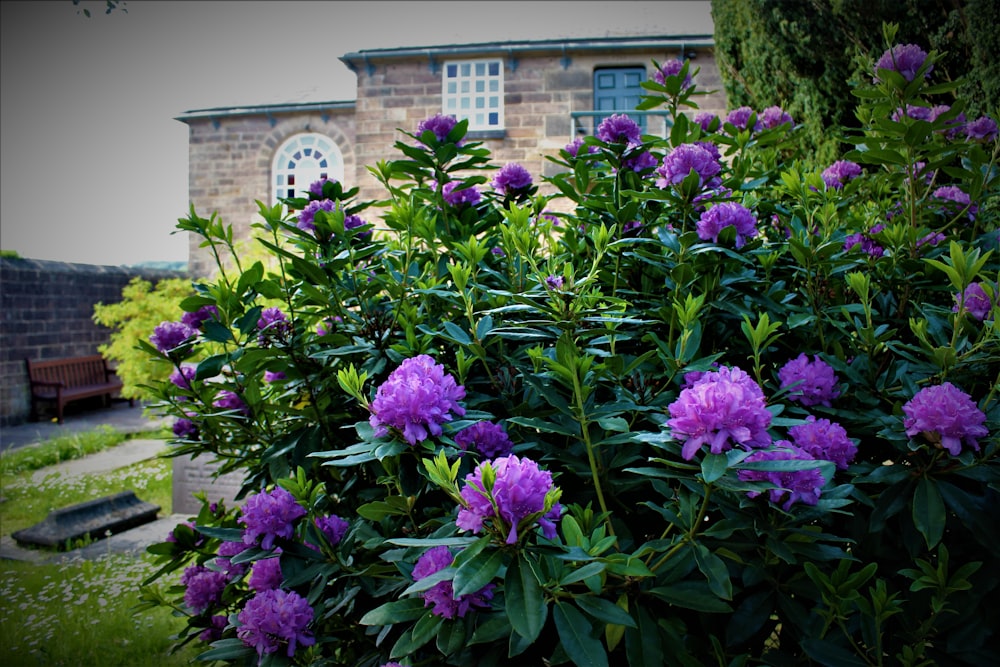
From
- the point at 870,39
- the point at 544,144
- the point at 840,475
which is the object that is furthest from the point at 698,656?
the point at 544,144

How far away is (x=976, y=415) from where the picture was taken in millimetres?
836

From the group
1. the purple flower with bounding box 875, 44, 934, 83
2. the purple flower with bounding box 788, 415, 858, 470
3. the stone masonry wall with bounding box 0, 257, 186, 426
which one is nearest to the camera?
the purple flower with bounding box 788, 415, 858, 470

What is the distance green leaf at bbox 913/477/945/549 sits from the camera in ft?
2.77

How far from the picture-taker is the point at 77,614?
111 inches

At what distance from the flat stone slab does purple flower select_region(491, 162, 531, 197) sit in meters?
3.69

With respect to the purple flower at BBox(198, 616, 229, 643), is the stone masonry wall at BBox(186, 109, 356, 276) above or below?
above

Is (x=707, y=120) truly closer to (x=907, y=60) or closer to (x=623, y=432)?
(x=907, y=60)

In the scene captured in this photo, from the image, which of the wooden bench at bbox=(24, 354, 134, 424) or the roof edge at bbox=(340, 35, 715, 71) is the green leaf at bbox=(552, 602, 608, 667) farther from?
the roof edge at bbox=(340, 35, 715, 71)

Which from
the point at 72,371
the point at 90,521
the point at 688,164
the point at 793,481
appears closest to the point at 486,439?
the point at 793,481

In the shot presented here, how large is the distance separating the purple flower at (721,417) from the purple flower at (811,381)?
14.8 inches

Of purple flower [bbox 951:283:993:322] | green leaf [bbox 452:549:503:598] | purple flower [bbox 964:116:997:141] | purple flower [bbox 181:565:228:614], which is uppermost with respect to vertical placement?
purple flower [bbox 964:116:997:141]

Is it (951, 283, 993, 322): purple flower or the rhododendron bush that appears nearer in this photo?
the rhododendron bush

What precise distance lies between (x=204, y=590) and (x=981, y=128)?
87.6 inches

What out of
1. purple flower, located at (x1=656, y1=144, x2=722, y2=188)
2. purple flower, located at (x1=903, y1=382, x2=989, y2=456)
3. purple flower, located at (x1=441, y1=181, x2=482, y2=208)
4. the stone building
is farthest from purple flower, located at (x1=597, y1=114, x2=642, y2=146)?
the stone building
